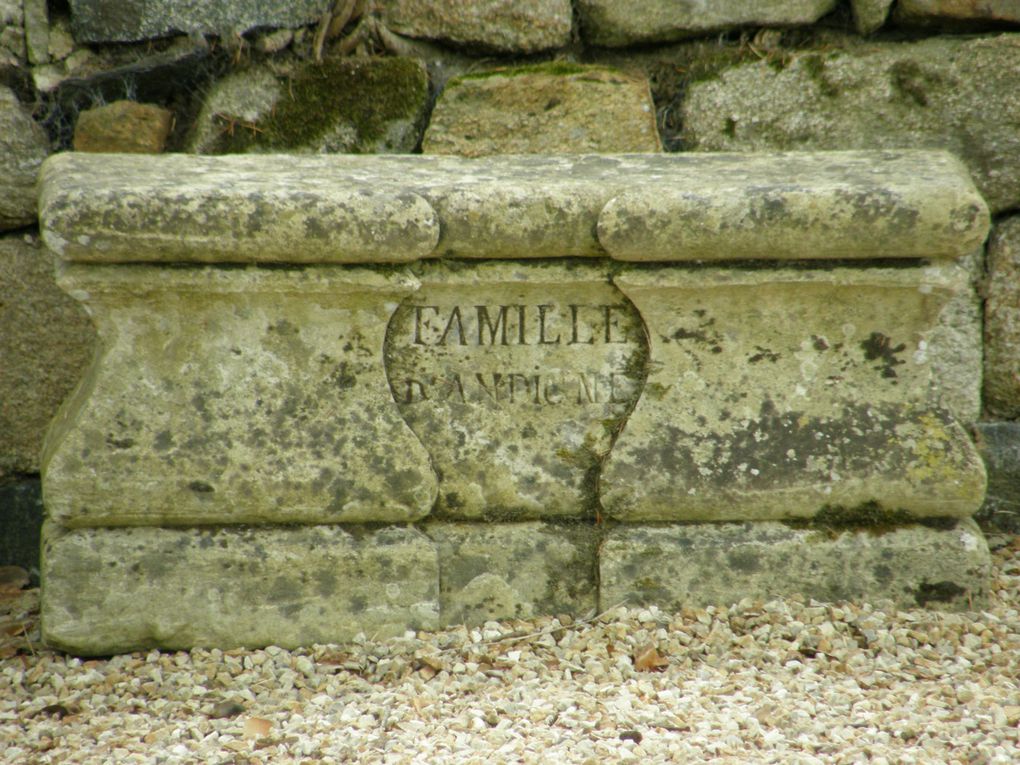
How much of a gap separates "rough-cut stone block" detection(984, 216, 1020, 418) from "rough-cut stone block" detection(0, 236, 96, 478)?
2274mm

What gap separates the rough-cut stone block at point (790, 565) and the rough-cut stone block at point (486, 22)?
4.24 feet

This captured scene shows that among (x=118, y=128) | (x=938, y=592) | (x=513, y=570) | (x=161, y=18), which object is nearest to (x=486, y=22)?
(x=161, y=18)

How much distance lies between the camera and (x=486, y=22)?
8.63ft

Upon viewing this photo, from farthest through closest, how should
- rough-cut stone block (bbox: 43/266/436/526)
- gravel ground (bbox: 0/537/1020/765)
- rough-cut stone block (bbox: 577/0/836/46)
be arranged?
1. rough-cut stone block (bbox: 577/0/836/46)
2. rough-cut stone block (bbox: 43/266/436/526)
3. gravel ground (bbox: 0/537/1020/765)

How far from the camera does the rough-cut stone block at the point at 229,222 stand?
1904 millimetres

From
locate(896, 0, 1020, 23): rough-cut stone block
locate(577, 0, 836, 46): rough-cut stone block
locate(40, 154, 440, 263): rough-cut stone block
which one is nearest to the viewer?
locate(40, 154, 440, 263): rough-cut stone block

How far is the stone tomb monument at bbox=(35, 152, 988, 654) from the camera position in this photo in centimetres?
199

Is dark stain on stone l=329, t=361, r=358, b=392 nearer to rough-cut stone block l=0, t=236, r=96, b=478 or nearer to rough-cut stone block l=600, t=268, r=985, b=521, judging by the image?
rough-cut stone block l=600, t=268, r=985, b=521

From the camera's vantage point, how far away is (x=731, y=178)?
211cm

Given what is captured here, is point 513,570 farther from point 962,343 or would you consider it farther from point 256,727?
point 962,343

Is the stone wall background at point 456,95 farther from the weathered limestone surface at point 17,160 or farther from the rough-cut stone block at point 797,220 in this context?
the rough-cut stone block at point 797,220

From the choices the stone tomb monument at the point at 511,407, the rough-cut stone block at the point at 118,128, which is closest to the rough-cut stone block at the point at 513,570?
Answer: the stone tomb monument at the point at 511,407

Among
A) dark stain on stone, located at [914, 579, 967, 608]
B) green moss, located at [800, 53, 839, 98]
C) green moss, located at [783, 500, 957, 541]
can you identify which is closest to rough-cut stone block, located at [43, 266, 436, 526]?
green moss, located at [783, 500, 957, 541]

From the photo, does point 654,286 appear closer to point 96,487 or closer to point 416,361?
point 416,361
